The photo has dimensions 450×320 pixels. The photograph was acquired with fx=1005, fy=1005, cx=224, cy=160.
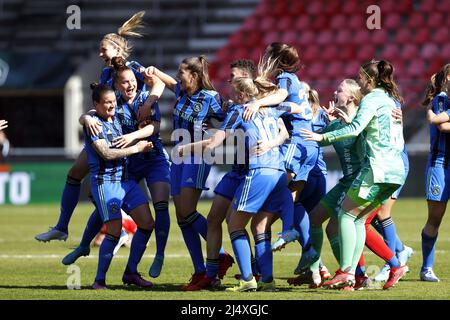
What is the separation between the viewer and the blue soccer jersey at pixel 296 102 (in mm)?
8633

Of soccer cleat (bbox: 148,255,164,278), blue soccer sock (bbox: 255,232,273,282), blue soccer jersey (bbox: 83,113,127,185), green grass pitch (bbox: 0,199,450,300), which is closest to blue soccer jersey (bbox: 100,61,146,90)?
blue soccer jersey (bbox: 83,113,127,185)

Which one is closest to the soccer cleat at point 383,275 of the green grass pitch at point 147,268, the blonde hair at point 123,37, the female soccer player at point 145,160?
the green grass pitch at point 147,268

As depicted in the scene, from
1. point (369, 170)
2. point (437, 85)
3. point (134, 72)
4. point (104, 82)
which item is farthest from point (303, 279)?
point (104, 82)

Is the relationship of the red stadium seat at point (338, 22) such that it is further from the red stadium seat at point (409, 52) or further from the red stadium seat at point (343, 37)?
the red stadium seat at point (409, 52)

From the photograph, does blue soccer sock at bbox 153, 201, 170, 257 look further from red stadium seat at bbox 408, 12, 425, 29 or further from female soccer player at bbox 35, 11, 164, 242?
red stadium seat at bbox 408, 12, 425, 29

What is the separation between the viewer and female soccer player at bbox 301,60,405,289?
7.82 meters

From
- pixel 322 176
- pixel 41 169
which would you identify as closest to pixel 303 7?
pixel 41 169

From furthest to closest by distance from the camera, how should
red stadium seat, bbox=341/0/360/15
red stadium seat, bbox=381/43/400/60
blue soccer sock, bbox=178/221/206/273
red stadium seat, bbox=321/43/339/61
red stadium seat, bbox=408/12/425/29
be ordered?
red stadium seat, bbox=341/0/360/15, red stadium seat, bbox=321/43/339/61, red stadium seat, bbox=408/12/425/29, red stadium seat, bbox=381/43/400/60, blue soccer sock, bbox=178/221/206/273

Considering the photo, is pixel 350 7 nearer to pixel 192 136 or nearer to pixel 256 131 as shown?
pixel 192 136

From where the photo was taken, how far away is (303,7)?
78.7ft

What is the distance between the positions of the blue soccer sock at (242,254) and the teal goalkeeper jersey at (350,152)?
1.13 m

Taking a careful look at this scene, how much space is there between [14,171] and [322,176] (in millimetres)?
11426

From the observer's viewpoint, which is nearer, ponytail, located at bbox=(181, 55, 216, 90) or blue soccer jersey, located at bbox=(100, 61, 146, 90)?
ponytail, located at bbox=(181, 55, 216, 90)

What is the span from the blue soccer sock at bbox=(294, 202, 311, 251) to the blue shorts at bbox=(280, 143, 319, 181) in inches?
12.1
